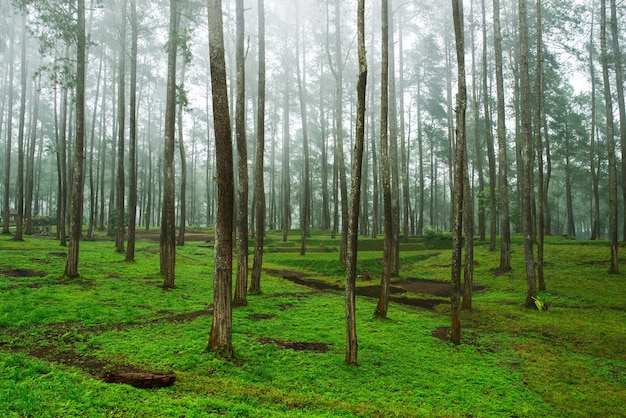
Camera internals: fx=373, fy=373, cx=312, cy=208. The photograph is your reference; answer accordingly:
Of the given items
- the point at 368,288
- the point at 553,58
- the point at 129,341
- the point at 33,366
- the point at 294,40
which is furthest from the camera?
the point at 294,40

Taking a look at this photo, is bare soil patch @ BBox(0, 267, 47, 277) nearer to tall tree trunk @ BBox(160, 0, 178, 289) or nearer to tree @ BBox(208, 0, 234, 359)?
tall tree trunk @ BBox(160, 0, 178, 289)

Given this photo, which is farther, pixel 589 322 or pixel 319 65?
pixel 319 65

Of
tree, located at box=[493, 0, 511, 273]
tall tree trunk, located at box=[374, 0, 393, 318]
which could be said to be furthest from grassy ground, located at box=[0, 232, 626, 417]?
tree, located at box=[493, 0, 511, 273]

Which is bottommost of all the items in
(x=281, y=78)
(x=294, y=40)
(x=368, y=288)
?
(x=368, y=288)

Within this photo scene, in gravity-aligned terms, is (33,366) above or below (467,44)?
below

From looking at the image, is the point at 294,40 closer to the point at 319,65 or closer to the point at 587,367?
the point at 319,65

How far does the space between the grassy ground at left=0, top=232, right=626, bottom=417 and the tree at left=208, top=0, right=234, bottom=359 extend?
462 millimetres

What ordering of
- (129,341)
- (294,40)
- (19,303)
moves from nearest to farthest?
(129,341) < (19,303) < (294,40)

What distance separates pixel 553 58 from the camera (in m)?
22.0

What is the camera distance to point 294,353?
6.95 meters

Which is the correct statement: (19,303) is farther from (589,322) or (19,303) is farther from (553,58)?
(553,58)

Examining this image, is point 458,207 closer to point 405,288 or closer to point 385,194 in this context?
point 385,194

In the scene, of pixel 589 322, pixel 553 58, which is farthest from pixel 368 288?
pixel 553 58

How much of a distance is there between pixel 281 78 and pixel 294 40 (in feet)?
11.1
